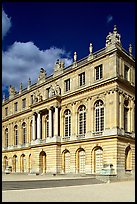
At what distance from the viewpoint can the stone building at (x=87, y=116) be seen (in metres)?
30.7

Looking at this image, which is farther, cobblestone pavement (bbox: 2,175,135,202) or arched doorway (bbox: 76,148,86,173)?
arched doorway (bbox: 76,148,86,173)

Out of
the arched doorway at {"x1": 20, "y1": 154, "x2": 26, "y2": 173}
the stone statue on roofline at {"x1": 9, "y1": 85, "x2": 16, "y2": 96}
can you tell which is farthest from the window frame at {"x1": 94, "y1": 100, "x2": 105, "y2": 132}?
the stone statue on roofline at {"x1": 9, "y1": 85, "x2": 16, "y2": 96}

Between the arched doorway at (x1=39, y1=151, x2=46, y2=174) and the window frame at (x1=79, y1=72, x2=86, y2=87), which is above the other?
the window frame at (x1=79, y1=72, x2=86, y2=87)

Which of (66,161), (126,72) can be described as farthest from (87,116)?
(126,72)

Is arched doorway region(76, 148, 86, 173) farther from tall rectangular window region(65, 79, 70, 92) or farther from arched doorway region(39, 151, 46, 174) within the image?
tall rectangular window region(65, 79, 70, 92)

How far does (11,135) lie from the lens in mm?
50750

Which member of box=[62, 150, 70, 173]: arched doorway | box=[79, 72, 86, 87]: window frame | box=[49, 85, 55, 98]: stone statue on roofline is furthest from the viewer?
box=[49, 85, 55, 98]: stone statue on roofline

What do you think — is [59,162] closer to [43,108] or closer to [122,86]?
[43,108]

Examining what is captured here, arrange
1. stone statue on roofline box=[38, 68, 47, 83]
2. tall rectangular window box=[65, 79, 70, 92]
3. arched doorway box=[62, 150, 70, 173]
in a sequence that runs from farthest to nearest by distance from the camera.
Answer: stone statue on roofline box=[38, 68, 47, 83]
tall rectangular window box=[65, 79, 70, 92]
arched doorway box=[62, 150, 70, 173]

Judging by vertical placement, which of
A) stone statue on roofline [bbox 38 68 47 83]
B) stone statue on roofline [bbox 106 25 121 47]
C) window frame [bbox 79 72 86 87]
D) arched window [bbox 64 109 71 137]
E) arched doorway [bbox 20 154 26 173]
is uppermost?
stone statue on roofline [bbox 106 25 121 47]

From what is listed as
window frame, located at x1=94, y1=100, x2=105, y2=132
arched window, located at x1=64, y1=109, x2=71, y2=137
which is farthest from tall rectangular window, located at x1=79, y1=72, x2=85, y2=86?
arched window, located at x1=64, y1=109, x2=71, y2=137

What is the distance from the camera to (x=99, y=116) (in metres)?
32.6

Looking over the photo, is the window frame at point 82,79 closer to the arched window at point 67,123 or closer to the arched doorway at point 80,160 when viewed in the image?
the arched window at point 67,123

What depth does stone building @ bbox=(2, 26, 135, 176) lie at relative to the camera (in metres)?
30.7
